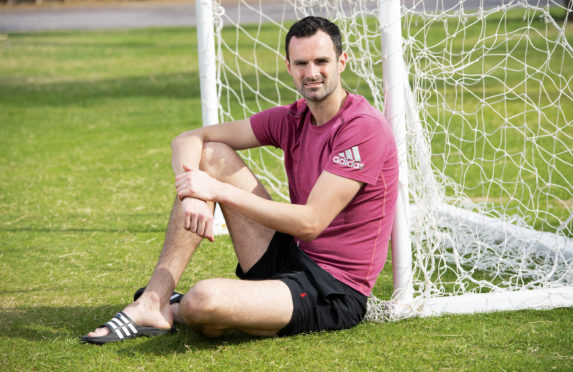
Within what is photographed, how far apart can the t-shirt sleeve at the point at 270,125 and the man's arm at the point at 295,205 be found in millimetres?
517

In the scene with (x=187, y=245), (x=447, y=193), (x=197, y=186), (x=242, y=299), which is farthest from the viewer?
(x=447, y=193)

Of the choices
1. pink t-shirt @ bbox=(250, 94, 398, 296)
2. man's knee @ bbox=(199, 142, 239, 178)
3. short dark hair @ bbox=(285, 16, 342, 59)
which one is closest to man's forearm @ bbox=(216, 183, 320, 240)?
pink t-shirt @ bbox=(250, 94, 398, 296)

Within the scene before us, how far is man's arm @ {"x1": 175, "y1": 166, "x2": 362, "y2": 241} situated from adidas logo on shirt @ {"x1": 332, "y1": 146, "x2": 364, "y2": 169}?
60 millimetres

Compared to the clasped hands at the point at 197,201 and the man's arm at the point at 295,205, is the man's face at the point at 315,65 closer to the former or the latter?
the man's arm at the point at 295,205

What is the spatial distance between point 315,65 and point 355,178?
0.51m

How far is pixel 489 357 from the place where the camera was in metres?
3.03

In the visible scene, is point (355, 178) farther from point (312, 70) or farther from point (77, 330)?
point (77, 330)

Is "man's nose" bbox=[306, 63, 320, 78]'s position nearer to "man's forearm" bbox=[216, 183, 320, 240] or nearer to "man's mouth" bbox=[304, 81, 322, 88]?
"man's mouth" bbox=[304, 81, 322, 88]

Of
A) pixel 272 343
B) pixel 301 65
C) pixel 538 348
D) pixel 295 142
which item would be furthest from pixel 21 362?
pixel 538 348

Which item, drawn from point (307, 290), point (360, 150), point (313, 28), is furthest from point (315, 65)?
point (307, 290)

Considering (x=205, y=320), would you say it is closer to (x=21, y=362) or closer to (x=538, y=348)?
(x=21, y=362)

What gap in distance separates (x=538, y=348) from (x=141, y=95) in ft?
30.5

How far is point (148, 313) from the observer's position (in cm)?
333

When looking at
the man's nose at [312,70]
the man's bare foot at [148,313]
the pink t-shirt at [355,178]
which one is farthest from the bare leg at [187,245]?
the man's nose at [312,70]
